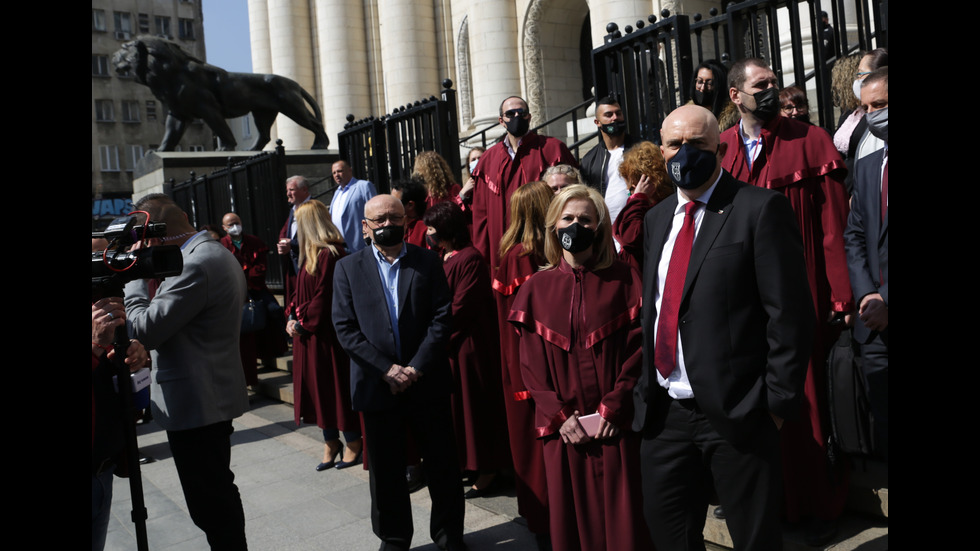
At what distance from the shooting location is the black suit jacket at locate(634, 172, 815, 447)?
9.95 ft

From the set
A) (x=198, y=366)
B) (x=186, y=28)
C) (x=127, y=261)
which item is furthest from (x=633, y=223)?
(x=186, y=28)

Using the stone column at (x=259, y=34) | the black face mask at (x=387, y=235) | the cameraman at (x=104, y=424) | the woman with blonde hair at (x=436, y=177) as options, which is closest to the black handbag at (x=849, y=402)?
the black face mask at (x=387, y=235)

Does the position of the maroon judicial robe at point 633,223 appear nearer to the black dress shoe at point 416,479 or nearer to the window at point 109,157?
the black dress shoe at point 416,479

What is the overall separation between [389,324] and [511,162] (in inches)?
72.7

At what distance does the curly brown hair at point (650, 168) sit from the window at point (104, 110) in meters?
56.2

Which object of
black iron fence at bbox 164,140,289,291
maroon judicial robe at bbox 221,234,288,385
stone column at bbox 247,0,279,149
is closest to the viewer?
maroon judicial robe at bbox 221,234,288,385

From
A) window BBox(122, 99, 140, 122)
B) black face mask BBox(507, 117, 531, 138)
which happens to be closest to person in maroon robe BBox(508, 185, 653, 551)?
black face mask BBox(507, 117, 531, 138)

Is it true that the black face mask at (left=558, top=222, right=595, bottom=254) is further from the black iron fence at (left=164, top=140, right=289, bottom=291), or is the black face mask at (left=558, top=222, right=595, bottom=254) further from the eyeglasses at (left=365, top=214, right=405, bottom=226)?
the black iron fence at (left=164, top=140, right=289, bottom=291)

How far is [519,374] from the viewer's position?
5223mm

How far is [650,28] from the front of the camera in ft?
20.3

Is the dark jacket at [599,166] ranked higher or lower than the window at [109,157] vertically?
lower

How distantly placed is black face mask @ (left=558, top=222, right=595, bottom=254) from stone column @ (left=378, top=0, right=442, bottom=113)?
20.2 metres

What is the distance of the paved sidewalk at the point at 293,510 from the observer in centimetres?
535
